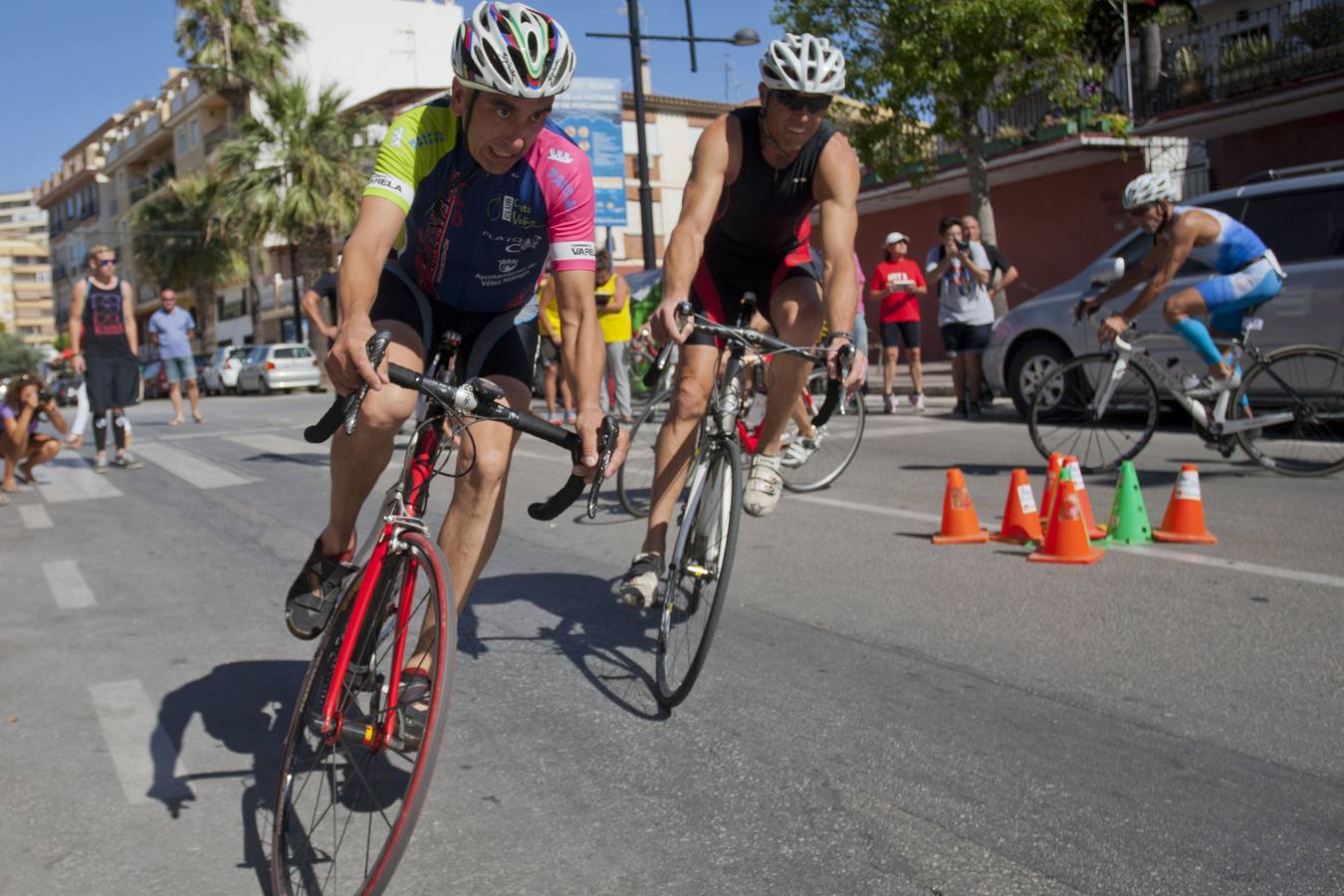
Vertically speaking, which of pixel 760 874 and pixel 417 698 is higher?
pixel 417 698

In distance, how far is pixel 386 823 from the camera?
2656 mm

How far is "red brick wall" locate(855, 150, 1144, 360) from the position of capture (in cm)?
2600

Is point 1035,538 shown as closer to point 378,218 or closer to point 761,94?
point 761,94

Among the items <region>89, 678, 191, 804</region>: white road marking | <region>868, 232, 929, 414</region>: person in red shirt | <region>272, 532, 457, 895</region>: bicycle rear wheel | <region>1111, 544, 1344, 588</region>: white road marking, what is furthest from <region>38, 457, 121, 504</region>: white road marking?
<region>272, 532, 457, 895</region>: bicycle rear wheel

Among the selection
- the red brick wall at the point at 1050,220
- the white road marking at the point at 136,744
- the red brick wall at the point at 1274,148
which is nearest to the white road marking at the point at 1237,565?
the white road marking at the point at 136,744

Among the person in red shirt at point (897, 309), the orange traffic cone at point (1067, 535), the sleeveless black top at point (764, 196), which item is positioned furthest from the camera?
the person in red shirt at point (897, 309)

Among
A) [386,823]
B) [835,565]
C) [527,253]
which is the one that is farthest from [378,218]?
[835,565]

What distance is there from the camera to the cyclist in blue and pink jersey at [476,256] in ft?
10.7

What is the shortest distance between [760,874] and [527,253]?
6.05ft

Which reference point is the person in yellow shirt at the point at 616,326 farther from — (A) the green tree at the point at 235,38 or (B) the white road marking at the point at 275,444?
(A) the green tree at the point at 235,38

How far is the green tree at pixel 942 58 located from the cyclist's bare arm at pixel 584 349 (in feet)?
54.2

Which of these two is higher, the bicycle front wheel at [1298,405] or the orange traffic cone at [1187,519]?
the bicycle front wheel at [1298,405]

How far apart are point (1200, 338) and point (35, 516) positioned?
797 centimetres

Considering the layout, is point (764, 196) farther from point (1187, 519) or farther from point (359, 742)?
point (1187, 519)
